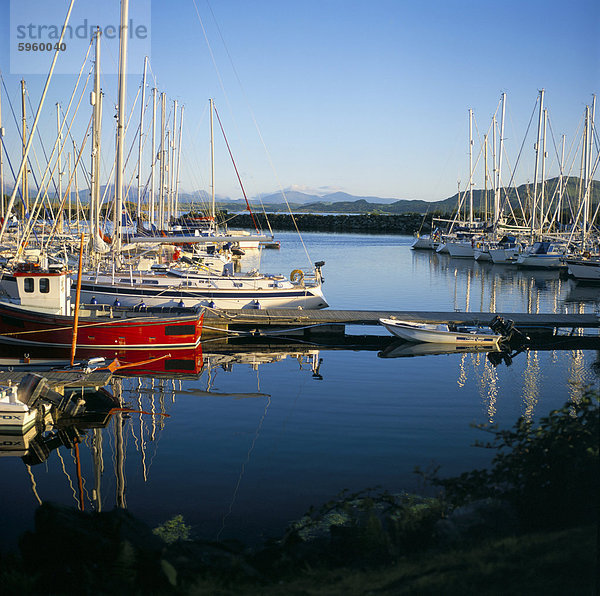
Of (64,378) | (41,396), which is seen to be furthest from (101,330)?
(41,396)

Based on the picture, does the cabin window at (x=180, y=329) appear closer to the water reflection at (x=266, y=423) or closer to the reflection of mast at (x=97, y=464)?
the water reflection at (x=266, y=423)

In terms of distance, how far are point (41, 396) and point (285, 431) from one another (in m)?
5.29

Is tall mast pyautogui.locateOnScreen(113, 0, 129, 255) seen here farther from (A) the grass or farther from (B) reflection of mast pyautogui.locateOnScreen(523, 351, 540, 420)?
(A) the grass

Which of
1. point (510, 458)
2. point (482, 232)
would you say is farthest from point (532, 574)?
point (482, 232)

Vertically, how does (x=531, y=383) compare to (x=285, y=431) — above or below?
above

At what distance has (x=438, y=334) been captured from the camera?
22.1 m

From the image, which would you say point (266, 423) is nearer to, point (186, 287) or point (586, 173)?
point (186, 287)

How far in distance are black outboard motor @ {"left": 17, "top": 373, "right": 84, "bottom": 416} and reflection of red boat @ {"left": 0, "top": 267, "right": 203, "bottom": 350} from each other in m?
4.92

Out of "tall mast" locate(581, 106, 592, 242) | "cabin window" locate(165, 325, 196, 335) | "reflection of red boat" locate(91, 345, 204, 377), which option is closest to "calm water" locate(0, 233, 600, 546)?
"reflection of red boat" locate(91, 345, 204, 377)

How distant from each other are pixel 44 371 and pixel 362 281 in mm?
28628

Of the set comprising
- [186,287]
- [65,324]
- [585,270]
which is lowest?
[65,324]

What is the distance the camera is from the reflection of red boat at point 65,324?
19297mm

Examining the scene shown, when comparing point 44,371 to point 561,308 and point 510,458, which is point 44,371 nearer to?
point 510,458

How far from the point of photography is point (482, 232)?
222 feet
